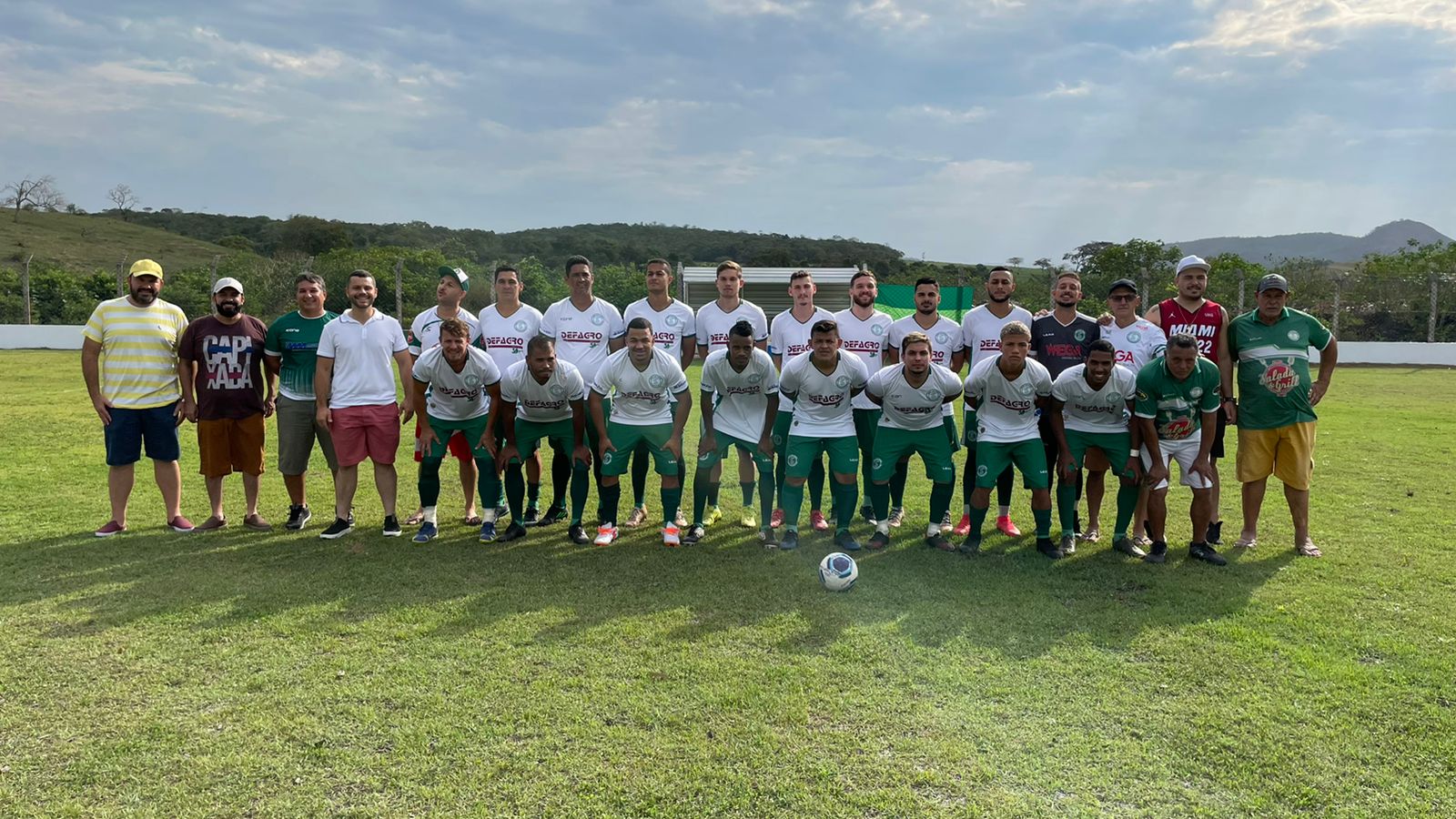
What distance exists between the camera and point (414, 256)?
103 ft

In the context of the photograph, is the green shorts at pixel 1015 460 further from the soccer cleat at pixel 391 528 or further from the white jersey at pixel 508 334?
the soccer cleat at pixel 391 528

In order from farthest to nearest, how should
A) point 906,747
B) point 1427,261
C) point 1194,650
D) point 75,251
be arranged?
1. point 75,251
2. point 1427,261
3. point 1194,650
4. point 906,747

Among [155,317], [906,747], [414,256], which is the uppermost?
[414,256]

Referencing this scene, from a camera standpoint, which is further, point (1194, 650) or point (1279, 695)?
point (1194, 650)

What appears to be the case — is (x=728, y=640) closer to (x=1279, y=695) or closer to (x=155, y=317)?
(x=1279, y=695)

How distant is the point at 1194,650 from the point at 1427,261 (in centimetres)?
3596

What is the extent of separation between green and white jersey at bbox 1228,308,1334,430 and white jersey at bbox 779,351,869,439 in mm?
2740

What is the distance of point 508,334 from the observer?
676 cm

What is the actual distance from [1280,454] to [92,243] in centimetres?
6784

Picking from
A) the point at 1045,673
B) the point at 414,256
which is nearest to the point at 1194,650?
the point at 1045,673

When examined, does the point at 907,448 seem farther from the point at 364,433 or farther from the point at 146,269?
the point at 146,269

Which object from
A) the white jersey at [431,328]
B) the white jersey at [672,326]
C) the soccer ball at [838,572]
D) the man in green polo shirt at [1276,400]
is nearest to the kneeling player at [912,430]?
the soccer ball at [838,572]

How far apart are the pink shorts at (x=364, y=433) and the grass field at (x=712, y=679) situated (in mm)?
675

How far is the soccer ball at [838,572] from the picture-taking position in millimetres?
4992
